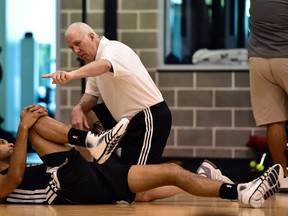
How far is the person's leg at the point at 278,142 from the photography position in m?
5.89

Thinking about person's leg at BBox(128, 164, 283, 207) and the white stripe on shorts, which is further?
the white stripe on shorts

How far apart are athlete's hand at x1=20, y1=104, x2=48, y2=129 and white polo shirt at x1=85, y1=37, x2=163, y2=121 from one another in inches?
15.3

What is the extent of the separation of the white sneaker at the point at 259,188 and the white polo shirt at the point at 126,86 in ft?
2.74

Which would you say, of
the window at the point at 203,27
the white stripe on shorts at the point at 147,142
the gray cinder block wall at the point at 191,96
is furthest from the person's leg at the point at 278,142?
the window at the point at 203,27

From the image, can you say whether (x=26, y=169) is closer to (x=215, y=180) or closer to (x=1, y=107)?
(x=215, y=180)

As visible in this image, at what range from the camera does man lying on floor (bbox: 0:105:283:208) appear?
15.7 ft

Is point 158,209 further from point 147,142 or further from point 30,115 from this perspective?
point 30,115

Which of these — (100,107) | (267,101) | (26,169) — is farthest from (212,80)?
(26,169)

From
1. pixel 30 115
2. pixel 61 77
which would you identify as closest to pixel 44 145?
pixel 30 115

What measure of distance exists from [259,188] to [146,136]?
2.54 feet

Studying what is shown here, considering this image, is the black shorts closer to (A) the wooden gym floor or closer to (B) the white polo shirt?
(A) the wooden gym floor

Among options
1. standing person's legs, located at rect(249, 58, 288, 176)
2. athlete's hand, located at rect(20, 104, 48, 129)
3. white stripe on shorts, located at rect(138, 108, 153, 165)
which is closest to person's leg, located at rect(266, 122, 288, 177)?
standing person's legs, located at rect(249, 58, 288, 176)

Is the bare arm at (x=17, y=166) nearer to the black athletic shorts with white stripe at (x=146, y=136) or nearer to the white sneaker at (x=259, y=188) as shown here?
the black athletic shorts with white stripe at (x=146, y=136)

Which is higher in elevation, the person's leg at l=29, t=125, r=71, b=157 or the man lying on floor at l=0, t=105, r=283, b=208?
the person's leg at l=29, t=125, r=71, b=157
